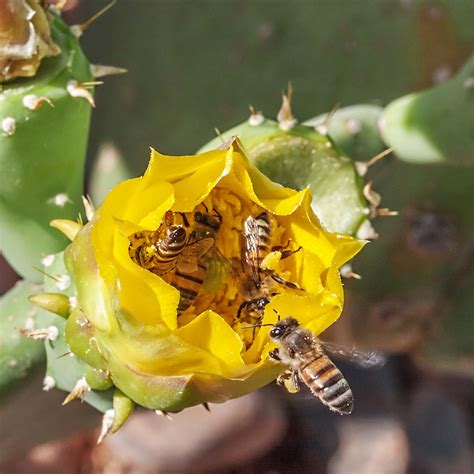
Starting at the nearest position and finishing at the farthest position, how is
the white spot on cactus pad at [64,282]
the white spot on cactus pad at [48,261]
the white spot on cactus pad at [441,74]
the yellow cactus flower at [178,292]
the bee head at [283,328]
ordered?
the yellow cactus flower at [178,292]
the bee head at [283,328]
the white spot on cactus pad at [64,282]
the white spot on cactus pad at [48,261]
the white spot on cactus pad at [441,74]

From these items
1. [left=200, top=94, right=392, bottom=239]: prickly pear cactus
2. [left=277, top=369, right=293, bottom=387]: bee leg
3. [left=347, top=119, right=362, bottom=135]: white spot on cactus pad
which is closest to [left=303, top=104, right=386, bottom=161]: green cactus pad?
[left=347, top=119, right=362, bottom=135]: white spot on cactus pad

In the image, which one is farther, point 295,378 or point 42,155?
point 42,155

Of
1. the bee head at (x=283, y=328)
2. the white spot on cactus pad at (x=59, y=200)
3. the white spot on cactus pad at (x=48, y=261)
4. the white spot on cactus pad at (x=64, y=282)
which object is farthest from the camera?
the white spot on cactus pad at (x=59, y=200)

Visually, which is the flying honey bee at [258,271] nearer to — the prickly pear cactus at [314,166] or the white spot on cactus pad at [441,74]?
the prickly pear cactus at [314,166]

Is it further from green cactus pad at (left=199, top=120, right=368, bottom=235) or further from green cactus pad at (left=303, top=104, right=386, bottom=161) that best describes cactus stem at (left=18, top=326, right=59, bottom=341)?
green cactus pad at (left=303, top=104, right=386, bottom=161)

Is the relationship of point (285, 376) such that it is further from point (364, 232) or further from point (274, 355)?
point (364, 232)

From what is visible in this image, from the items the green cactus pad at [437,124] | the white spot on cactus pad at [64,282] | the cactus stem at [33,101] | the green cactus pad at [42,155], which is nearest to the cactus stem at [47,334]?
the white spot on cactus pad at [64,282]

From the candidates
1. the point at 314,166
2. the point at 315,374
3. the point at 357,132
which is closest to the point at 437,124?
the point at 357,132
